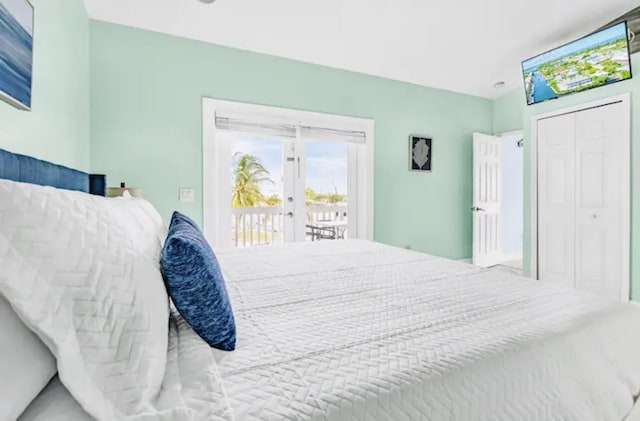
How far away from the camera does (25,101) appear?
62.0 inches

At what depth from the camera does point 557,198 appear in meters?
3.64

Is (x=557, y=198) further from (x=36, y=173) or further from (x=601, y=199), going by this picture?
(x=36, y=173)

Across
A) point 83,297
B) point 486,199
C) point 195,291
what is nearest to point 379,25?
point 486,199

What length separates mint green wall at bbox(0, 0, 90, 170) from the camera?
1.63 m

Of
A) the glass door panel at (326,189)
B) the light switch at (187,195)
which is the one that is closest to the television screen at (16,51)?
the light switch at (187,195)

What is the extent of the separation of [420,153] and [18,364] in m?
4.38

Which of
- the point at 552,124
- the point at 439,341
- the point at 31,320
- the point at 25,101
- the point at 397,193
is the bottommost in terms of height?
the point at 439,341

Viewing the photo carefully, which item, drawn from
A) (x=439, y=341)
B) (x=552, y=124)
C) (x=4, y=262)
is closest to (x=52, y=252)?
(x=4, y=262)

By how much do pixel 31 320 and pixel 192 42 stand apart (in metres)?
3.24

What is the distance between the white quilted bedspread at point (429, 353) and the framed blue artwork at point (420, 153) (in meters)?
3.03

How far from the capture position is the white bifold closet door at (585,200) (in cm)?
312

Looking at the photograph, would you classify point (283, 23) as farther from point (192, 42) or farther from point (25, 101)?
point (25, 101)

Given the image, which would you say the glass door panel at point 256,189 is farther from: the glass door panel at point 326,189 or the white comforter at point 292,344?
the white comforter at point 292,344

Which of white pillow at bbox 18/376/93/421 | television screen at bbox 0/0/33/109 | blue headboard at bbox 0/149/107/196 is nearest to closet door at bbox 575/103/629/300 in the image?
white pillow at bbox 18/376/93/421
